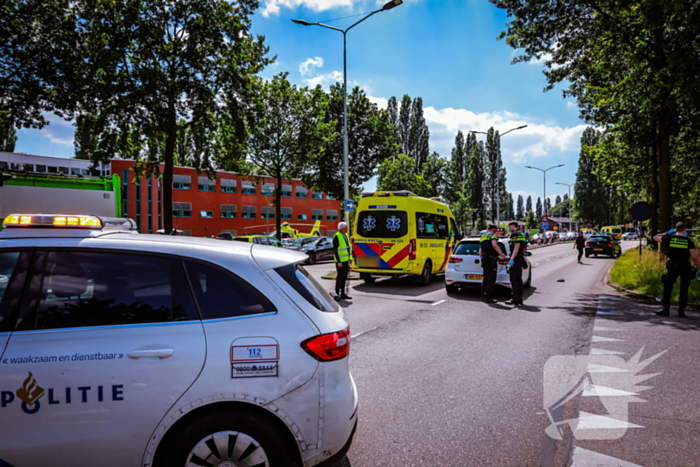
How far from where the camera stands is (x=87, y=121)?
17.7 m

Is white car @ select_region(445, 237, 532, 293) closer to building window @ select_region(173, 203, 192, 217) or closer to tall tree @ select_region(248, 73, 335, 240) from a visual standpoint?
tall tree @ select_region(248, 73, 335, 240)

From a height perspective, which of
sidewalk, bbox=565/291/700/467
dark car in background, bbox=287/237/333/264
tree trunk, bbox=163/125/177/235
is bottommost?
sidewalk, bbox=565/291/700/467

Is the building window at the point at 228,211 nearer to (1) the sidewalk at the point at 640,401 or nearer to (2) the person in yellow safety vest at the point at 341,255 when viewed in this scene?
(2) the person in yellow safety vest at the point at 341,255

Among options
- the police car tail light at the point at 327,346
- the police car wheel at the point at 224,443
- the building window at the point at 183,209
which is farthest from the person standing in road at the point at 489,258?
the building window at the point at 183,209

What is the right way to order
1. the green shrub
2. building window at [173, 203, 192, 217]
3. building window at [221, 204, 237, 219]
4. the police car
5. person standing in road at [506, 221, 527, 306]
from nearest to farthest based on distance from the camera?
the police car → person standing in road at [506, 221, 527, 306] → the green shrub → building window at [173, 203, 192, 217] → building window at [221, 204, 237, 219]

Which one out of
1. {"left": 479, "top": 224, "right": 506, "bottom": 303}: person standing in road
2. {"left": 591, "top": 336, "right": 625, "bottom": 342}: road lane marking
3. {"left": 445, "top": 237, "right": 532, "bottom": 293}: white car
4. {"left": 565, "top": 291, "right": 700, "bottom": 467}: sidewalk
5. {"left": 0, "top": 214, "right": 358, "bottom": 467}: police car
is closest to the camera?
{"left": 0, "top": 214, "right": 358, "bottom": 467}: police car

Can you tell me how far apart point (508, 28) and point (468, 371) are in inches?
456

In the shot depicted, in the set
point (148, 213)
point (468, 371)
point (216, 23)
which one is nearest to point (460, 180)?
point (148, 213)

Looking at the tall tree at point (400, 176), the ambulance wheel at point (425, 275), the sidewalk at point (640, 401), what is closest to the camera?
the sidewalk at point (640, 401)

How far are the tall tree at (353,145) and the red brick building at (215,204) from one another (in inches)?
459

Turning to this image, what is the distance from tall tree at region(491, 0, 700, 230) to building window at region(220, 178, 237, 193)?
1703 inches

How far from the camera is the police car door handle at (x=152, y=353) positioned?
7.18 feet

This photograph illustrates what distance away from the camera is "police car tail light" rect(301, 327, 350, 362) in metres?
2.36

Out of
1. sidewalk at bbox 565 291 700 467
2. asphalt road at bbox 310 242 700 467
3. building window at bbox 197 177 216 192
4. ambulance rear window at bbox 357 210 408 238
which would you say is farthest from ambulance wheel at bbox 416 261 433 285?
building window at bbox 197 177 216 192
